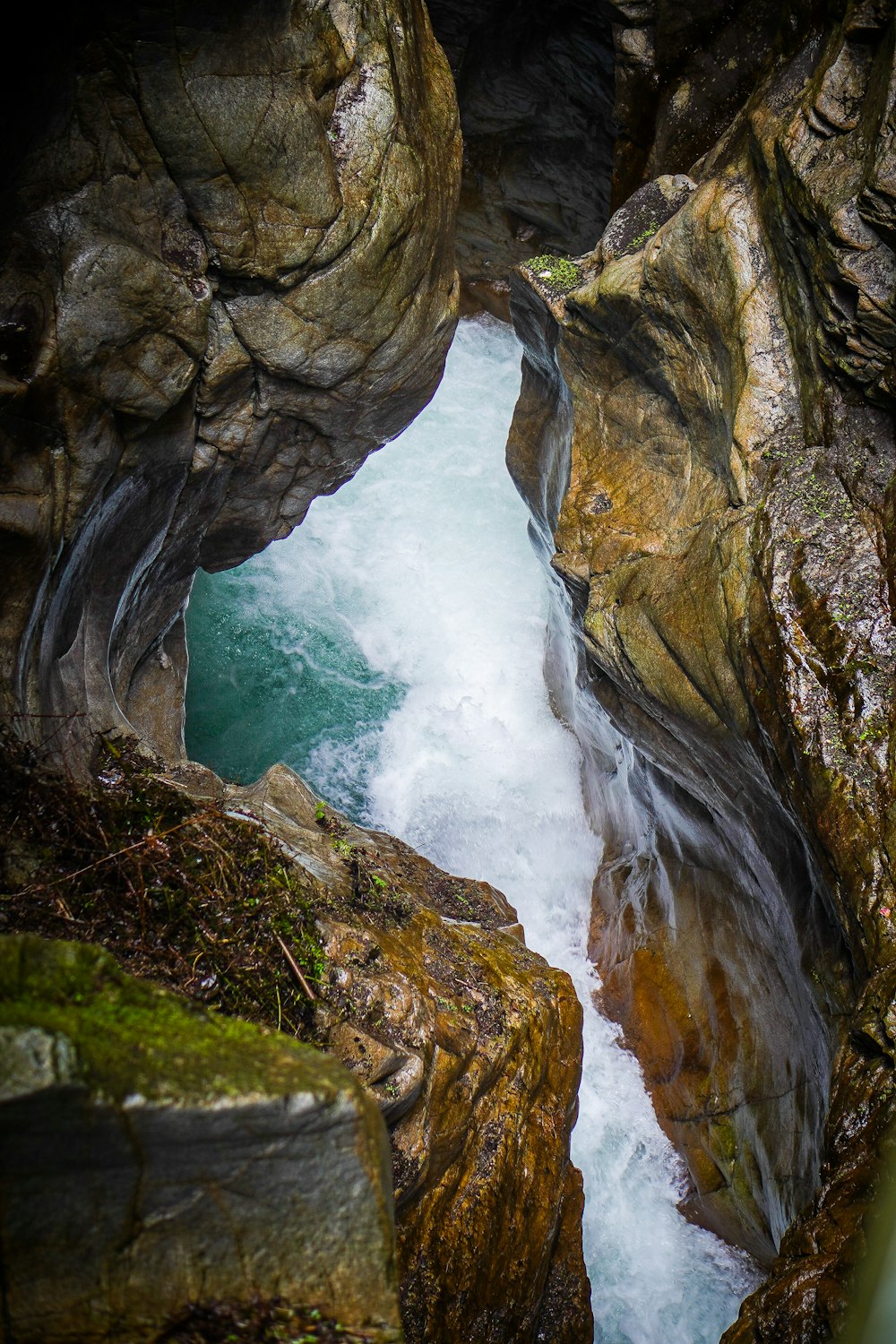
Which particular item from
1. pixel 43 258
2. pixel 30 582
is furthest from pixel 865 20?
pixel 30 582

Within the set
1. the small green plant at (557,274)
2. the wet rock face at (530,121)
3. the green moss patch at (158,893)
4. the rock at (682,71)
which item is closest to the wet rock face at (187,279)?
the small green plant at (557,274)

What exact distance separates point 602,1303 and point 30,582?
883cm

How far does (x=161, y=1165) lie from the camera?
2.50m

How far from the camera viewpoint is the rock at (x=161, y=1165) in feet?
7.75

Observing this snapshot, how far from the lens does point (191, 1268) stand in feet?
8.53

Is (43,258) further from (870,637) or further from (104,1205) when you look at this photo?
(870,637)

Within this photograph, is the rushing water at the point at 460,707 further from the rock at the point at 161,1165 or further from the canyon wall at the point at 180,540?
the rock at the point at 161,1165

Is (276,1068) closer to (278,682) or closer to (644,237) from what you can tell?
(644,237)

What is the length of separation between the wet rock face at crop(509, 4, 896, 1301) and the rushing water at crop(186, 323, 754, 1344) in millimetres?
775

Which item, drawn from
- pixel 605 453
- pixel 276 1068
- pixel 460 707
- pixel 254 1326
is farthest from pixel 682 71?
pixel 254 1326

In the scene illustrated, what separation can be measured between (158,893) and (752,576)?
4.48 meters

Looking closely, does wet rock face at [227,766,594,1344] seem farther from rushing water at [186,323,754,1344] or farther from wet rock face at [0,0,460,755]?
rushing water at [186,323,754,1344]

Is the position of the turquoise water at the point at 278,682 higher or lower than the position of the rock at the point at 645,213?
lower

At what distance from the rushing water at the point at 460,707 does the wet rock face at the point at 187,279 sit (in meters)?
4.50
